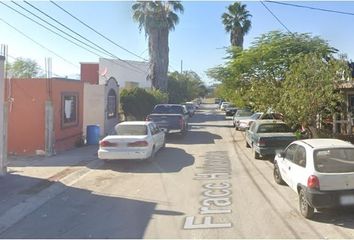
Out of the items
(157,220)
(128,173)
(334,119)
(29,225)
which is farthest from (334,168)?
(334,119)

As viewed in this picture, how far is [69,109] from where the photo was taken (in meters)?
20.7

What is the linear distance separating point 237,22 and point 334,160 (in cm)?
4068

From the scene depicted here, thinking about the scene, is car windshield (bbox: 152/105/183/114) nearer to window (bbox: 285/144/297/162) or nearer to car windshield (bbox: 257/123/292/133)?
car windshield (bbox: 257/123/292/133)

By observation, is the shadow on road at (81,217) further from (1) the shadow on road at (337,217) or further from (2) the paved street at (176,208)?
(1) the shadow on road at (337,217)

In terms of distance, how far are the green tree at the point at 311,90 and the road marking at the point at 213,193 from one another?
2.98 m

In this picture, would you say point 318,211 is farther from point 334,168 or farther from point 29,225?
point 29,225

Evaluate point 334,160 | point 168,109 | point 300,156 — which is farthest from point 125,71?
point 334,160

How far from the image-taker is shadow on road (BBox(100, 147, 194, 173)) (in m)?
14.7

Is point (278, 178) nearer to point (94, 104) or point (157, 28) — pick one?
point (94, 104)

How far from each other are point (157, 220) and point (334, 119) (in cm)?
1296

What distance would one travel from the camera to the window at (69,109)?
64.5 ft

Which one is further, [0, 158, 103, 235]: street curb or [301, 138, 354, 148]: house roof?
[301, 138, 354, 148]: house roof

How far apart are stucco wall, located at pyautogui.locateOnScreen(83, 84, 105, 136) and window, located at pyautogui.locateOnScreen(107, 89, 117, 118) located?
128 cm

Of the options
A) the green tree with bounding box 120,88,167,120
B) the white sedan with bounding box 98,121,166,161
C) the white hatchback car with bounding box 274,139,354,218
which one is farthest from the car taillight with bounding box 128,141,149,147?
the green tree with bounding box 120,88,167,120
